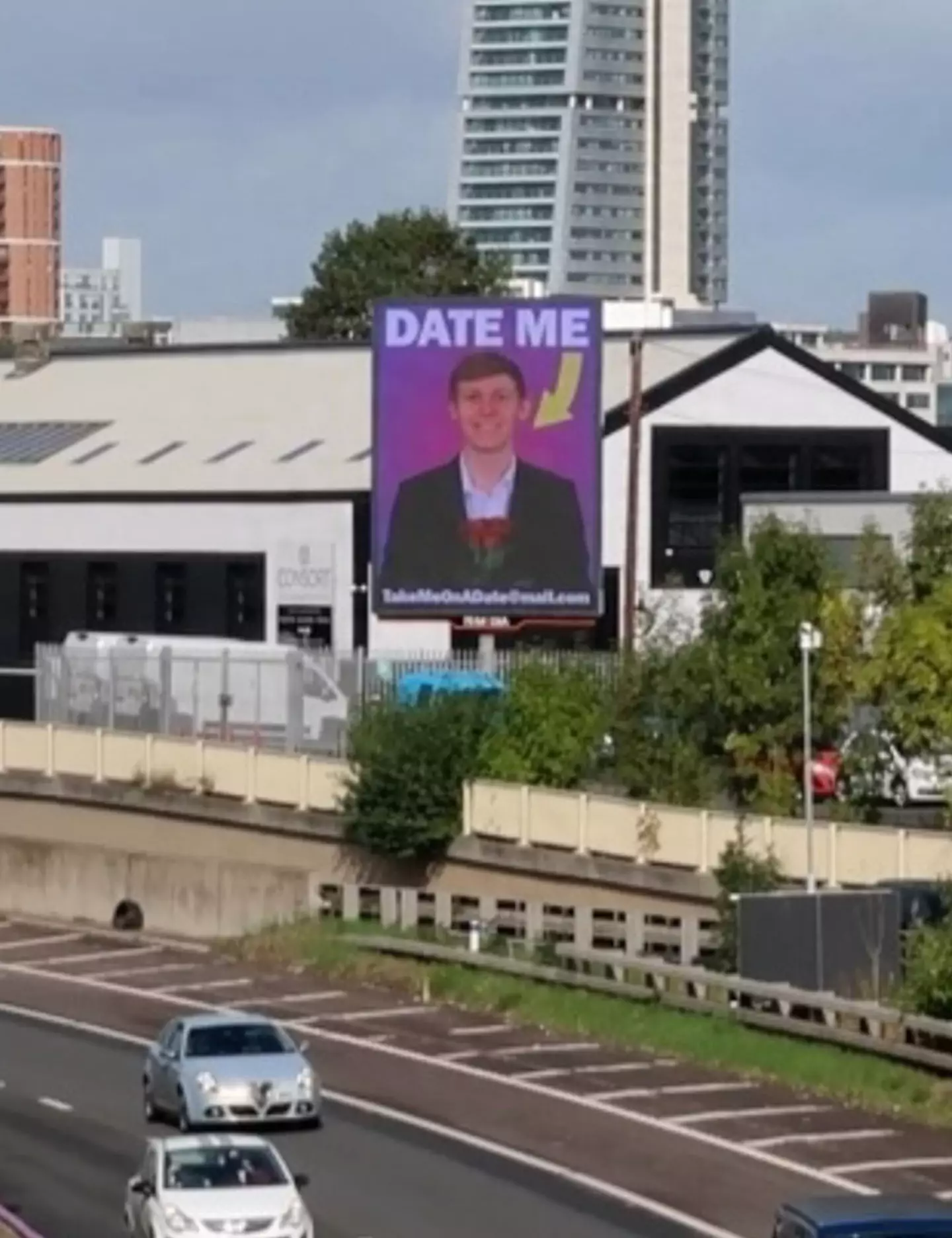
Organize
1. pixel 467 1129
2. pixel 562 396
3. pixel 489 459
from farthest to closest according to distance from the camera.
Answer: pixel 562 396, pixel 489 459, pixel 467 1129

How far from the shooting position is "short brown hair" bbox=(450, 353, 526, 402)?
65.8m

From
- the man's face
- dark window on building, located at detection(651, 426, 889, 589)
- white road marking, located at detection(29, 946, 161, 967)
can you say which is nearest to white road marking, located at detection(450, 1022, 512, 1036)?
white road marking, located at detection(29, 946, 161, 967)

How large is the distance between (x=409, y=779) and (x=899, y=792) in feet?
26.1

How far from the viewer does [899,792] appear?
57.3m

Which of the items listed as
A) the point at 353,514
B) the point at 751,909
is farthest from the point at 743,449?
the point at 751,909

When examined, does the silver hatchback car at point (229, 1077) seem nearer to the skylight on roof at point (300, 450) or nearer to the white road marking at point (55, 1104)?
the white road marking at point (55, 1104)

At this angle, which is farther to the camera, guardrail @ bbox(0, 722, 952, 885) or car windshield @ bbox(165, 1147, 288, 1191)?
guardrail @ bbox(0, 722, 952, 885)

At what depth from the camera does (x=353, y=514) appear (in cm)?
7844

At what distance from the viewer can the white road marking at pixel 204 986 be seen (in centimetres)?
5275

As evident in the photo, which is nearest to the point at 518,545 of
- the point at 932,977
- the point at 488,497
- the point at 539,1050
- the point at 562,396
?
the point at 488,497

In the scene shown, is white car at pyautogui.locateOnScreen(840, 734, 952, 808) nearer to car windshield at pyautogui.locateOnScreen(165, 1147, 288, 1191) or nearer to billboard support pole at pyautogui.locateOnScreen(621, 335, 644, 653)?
billboard support pole at pyautogui.locateOnScreen(621, 335, 644, 653)

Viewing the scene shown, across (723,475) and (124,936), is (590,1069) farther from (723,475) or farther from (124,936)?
(723,475)

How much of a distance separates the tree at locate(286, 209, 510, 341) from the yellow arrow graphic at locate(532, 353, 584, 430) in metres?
72.1

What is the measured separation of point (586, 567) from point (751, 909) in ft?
70.1
